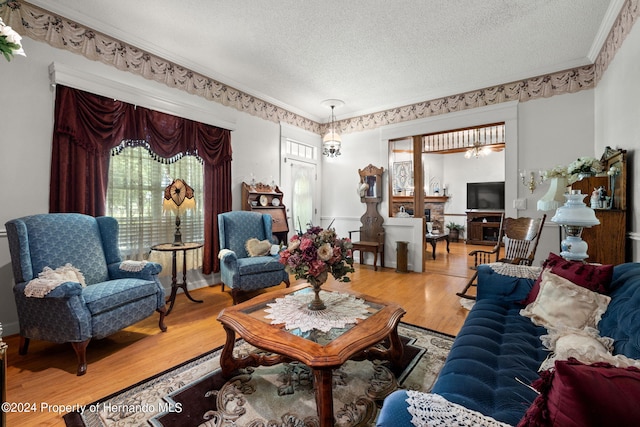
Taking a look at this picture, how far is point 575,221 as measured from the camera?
84.6 inches

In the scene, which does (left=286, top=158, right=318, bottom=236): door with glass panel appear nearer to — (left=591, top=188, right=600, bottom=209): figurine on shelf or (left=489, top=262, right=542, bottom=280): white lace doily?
(left=489, top=262, right=542, bottom=280): white lace doily

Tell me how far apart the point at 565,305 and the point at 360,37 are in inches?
122

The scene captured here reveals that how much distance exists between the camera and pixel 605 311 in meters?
1.49

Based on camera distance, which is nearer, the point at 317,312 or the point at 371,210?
the point at 317,312

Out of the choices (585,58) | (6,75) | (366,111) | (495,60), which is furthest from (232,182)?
(585,58)

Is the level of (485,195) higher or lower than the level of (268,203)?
higher

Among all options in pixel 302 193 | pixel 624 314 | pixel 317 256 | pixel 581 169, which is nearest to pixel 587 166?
pixel 581 169

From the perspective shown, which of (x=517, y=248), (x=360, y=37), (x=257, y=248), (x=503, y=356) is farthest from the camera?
(x=257, y=248)

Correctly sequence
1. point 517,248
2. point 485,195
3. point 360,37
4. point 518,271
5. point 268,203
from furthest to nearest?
point 485,195
point 268,203
point 517,248
point 360,37
point 518,271

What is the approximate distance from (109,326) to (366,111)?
510cm

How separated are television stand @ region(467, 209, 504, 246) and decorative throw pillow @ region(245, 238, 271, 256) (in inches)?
274

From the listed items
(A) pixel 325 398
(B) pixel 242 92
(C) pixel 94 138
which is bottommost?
(A) pixel 325 398

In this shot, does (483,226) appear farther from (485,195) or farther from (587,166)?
(587,166)

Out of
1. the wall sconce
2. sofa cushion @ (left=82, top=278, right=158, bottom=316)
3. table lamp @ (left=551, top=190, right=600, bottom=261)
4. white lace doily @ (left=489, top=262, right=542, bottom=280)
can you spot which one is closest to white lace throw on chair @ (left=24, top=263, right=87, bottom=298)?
sofa cushion @ (left=82, top=278, right=158, bottom=316)
